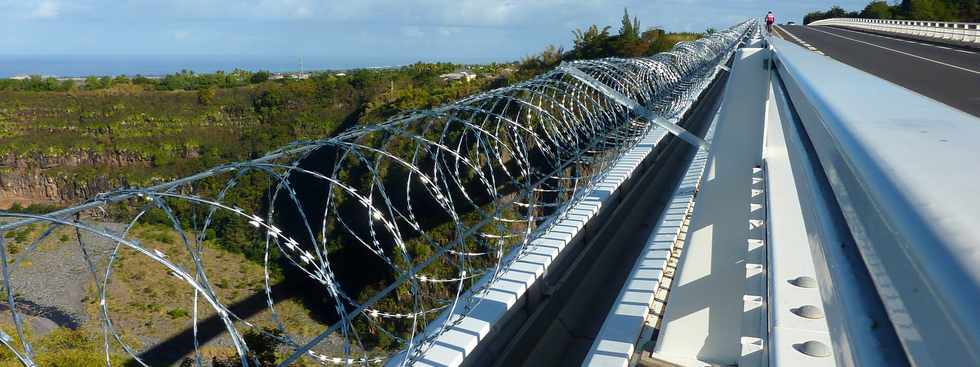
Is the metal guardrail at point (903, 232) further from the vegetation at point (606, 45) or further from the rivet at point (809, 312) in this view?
the vegetation at point (606, 45)

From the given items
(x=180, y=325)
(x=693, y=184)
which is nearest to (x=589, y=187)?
(x=693, y=184)

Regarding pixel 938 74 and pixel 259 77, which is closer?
pixel 938 74

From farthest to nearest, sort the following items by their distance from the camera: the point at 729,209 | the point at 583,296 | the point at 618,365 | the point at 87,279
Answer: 1. the point at 87,279
2. the point at 583,296
3. the point at 729,209
4. the point at 618,365

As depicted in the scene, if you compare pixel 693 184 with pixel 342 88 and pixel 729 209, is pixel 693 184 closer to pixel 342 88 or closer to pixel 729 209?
pixel 729 209

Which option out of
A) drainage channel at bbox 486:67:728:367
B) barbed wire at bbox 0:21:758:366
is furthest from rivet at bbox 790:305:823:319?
drainage channel at bbox 486:67:728:367

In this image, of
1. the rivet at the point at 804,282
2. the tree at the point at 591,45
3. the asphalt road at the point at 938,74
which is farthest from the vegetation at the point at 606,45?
the rivet at the point at 804,282

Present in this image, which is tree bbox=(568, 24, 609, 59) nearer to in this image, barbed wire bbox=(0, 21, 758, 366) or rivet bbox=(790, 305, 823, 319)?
barbed wire bbox=(0, 21, 758, 366)

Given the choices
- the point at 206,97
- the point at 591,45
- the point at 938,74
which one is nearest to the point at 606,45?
the point at 591,45

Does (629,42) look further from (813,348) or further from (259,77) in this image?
(259,77)
